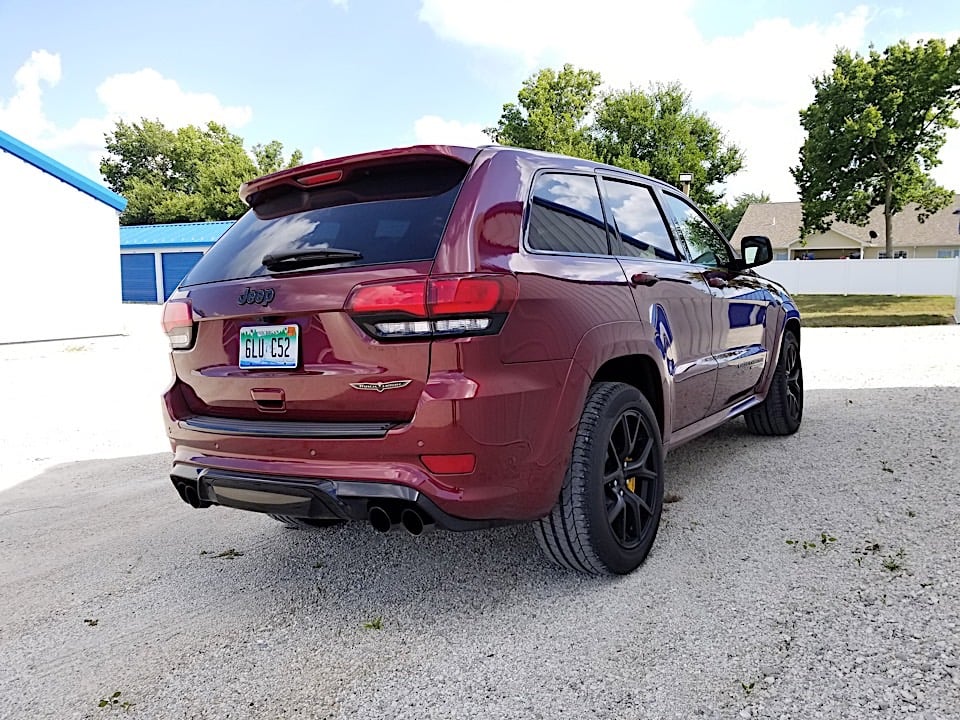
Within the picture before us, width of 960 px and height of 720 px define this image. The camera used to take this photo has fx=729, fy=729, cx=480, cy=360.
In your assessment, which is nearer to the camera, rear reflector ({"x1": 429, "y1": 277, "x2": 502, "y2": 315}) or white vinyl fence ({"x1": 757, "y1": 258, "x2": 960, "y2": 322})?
rear reflector ({"x1": 429, "y1": 277, "x2": 502, "y2": 315})

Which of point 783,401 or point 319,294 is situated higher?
point 319,294

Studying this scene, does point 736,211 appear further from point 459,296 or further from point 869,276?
point 459,296

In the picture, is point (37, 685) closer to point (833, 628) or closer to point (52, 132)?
point (833, 628)

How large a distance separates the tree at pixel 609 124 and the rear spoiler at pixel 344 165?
42184 millimetres

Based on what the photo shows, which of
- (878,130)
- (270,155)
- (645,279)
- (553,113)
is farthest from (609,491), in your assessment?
(270,155)

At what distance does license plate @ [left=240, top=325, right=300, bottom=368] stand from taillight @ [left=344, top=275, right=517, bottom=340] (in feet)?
0.98

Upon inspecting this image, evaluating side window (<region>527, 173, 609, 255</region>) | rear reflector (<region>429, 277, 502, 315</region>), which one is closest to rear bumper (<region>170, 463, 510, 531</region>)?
rear reflector (<region>429, 277, 502, 315</region>)

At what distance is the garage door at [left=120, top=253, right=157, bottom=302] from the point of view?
34906 mm

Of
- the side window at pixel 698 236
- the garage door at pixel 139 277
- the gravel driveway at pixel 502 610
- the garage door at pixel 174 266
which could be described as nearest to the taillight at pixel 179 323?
the gravel driveway at pixel 502 610

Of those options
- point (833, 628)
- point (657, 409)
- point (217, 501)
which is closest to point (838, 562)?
point (833, 628)

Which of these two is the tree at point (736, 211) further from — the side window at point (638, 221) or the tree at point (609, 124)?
the side window at point (638, 221)

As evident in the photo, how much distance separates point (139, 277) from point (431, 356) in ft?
122

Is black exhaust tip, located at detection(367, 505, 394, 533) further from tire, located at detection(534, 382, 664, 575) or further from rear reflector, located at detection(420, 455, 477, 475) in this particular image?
tire, located at detection(534, 382, 664, 575)

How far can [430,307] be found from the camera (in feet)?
7.81
